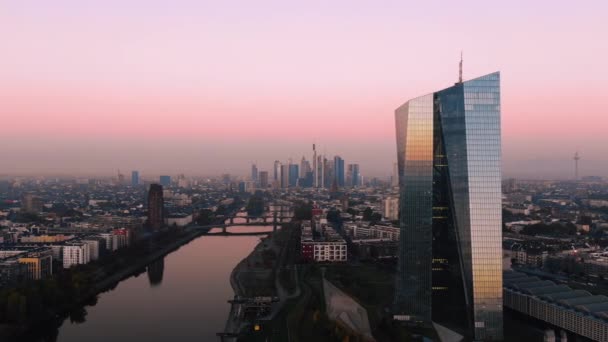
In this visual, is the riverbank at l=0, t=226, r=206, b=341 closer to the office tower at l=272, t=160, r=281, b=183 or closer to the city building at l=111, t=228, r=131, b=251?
the city building at l=111, t=228, r=131, b=251

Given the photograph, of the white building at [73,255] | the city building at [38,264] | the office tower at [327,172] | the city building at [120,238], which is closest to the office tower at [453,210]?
the city building at [38,264]

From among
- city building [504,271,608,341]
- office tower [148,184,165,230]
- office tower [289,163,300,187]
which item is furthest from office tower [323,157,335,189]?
city building [504,271,608,341]

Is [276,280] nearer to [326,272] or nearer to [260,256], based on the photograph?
[326,272]

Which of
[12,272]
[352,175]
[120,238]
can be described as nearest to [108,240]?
[120,238]

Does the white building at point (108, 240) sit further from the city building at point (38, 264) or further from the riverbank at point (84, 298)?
the city building at point (38, 264)

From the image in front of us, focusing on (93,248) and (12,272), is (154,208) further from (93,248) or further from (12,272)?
(12,272)
